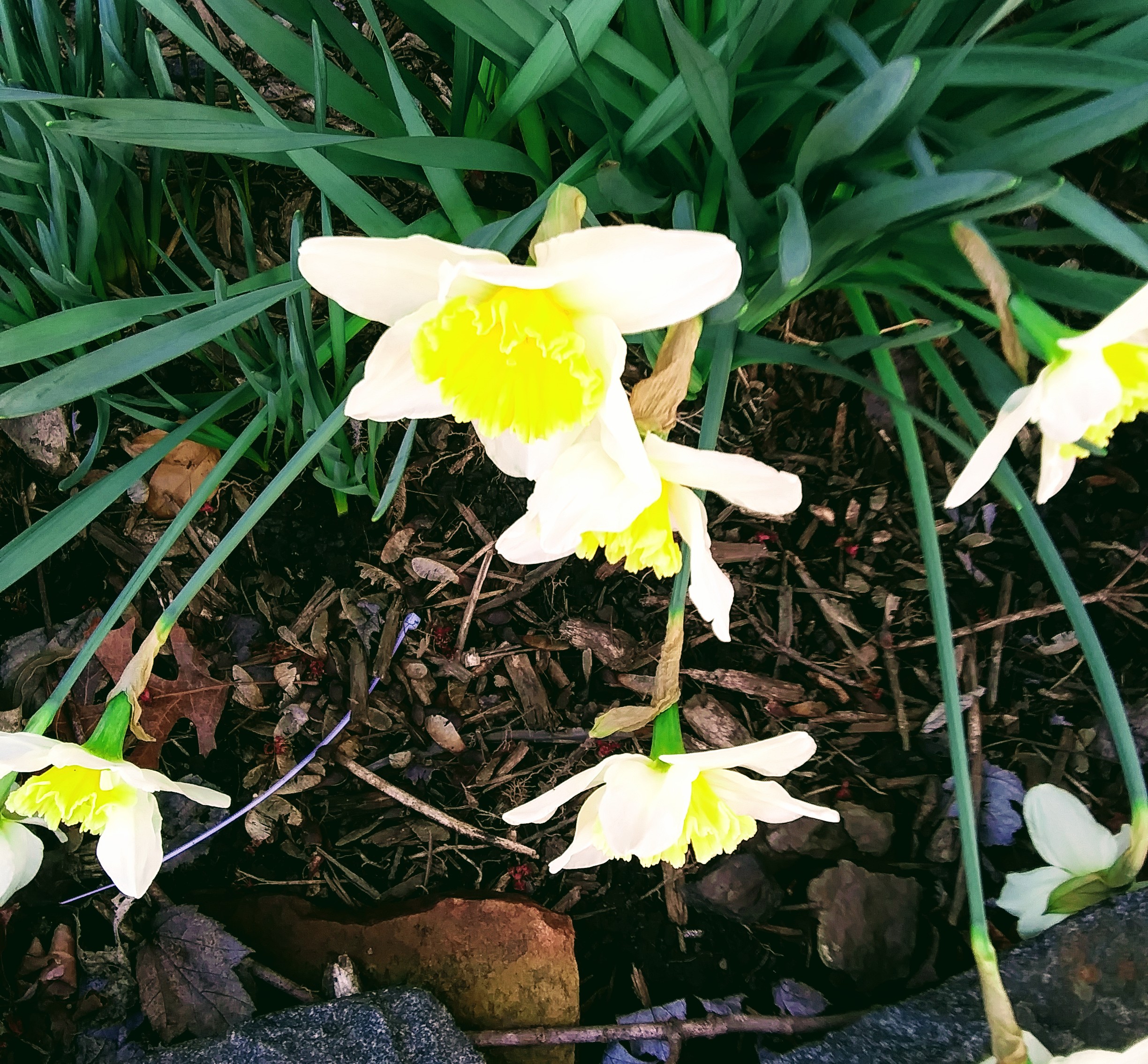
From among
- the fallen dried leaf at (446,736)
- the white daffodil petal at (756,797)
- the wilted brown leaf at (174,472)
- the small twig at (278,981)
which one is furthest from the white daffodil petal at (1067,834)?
the wilted brown leaf at (174,472)

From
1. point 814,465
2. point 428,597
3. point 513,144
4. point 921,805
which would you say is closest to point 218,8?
point 513,144

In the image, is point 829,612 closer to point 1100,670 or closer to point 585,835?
point 1100,670

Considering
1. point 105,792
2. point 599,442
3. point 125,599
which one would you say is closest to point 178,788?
point 105,792

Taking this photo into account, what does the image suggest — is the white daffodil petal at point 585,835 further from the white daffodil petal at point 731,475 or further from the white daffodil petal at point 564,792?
the white daffodil petal at point 731,475

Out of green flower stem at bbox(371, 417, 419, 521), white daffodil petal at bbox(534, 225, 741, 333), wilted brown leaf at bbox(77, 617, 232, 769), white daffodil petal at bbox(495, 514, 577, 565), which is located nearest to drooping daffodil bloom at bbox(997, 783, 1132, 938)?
white daffodil petal at bbox(495, 514, 577, 565)

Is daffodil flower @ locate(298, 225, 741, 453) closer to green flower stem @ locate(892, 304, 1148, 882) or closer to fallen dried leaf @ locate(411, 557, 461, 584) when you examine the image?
green flower stem @ locate(892, 304, 1148, 882)

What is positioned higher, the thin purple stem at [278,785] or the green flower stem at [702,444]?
the green flower stem at [702,444]
